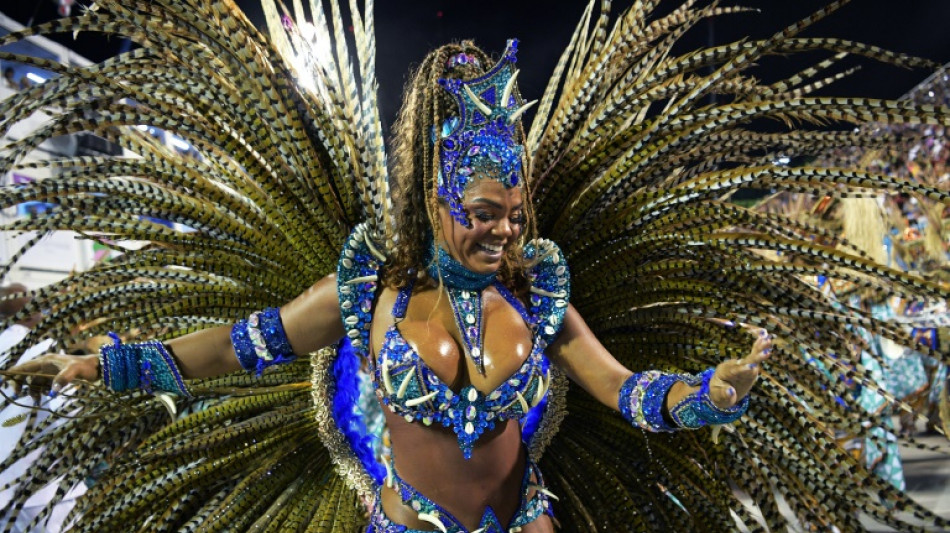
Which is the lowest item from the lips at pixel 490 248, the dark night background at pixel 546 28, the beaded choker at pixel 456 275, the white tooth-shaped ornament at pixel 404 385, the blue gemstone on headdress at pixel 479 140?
the white tooth-shaped ornament at pixel 404 385

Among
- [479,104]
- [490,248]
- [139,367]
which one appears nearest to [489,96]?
[479,104]

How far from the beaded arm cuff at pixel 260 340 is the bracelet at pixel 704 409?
0.93m

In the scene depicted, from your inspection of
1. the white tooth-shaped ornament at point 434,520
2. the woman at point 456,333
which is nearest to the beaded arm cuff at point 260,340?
the woman at point 456,333

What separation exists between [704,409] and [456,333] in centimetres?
56

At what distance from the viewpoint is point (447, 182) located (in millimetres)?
1632

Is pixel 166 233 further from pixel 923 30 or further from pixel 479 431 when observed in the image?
pixel 923 30

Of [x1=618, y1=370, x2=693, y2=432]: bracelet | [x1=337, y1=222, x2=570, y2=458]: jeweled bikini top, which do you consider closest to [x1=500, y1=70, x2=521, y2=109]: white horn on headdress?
[x1=337, y1=222, x2=570, y2=458]: jeweled bikini top

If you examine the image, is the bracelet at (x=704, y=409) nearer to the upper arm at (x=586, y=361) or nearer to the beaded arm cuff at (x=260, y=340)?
the upper arm at (x=586, y=361)

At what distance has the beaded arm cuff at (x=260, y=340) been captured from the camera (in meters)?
1.79

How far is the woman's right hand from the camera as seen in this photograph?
1710mm

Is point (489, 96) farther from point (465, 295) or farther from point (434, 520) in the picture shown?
point (434, 520)

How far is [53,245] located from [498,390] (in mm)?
3520

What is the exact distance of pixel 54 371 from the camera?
1.76m

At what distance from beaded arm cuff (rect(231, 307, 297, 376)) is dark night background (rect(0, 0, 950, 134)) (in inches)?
61.8
